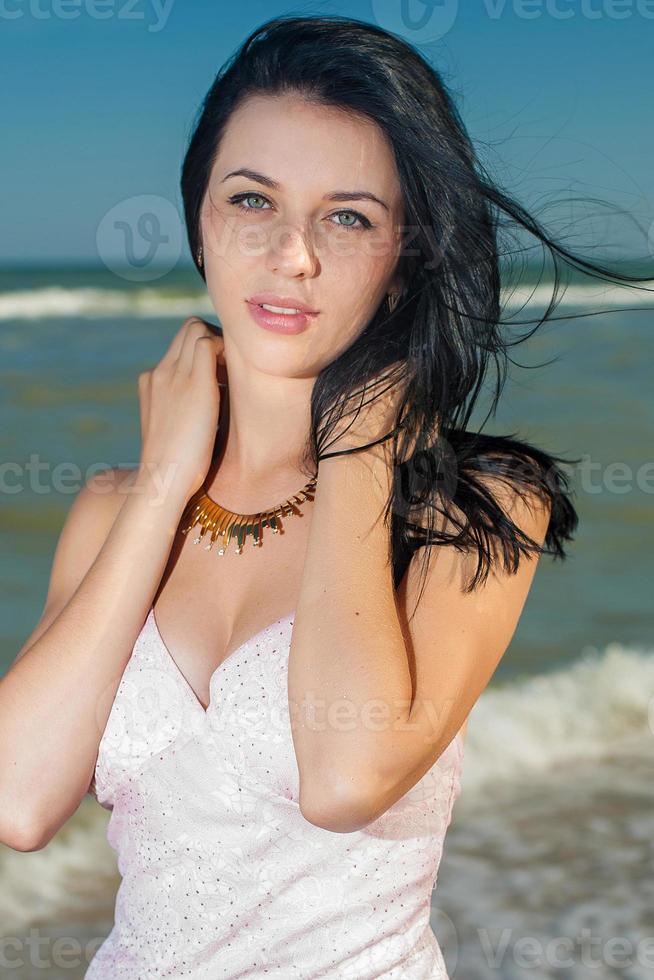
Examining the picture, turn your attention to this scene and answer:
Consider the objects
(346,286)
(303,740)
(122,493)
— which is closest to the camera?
(303,740)

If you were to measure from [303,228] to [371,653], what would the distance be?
716 millimetres

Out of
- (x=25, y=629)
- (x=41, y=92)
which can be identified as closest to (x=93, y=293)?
(x=41, y=92)

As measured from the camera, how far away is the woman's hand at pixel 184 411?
2119 millimetres

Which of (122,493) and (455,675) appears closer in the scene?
(455,675)

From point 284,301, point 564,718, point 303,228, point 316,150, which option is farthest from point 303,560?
point 564,718

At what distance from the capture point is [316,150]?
2.00 metres

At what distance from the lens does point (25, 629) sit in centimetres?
537

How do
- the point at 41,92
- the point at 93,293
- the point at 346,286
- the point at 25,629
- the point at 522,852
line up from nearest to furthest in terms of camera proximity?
the point at 346,286
the point at 522,852
the point at 25,629
the point at 41,92
the point at 93,293

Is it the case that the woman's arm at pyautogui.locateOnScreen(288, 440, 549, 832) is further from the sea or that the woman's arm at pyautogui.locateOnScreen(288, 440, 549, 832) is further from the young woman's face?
the sea

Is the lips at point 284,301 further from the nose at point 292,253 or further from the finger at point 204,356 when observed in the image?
the finger at point 204,356

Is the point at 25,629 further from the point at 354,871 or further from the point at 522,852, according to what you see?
the point at 354,871

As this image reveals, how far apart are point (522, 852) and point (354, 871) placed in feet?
7.55

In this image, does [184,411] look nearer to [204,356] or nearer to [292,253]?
[204,356]

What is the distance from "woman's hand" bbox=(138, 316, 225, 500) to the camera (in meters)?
2.12
